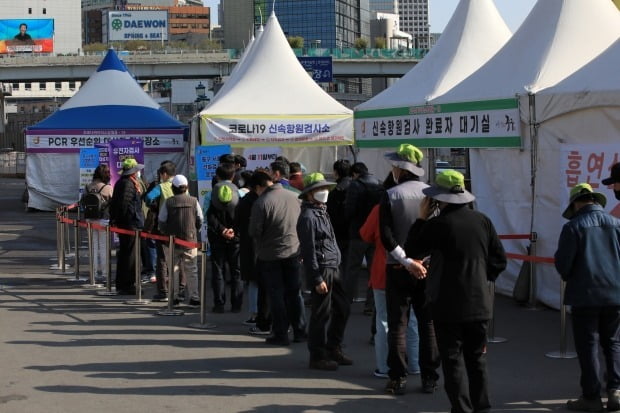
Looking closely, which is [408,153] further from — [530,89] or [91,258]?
[91,258]

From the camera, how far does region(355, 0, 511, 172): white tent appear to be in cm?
1593

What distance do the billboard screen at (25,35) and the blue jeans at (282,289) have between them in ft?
345

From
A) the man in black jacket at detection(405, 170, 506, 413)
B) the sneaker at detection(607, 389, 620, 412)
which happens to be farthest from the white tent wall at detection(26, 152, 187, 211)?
the man in black jacket at detection(405, 170, 506, 413)

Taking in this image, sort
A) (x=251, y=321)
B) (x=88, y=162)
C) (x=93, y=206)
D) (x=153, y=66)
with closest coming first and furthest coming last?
(x=251, y=321) < (x=93, y=206) < (x=88, y=162) < (x=153, y=66)

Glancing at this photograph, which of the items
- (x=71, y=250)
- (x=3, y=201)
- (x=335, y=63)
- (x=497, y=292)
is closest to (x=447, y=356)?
(x=497, y=292)

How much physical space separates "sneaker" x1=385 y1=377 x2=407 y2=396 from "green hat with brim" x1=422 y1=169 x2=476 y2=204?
177cm

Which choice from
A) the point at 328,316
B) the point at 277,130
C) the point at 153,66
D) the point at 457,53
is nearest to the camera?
the point at 328,316

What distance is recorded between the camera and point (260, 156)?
63.1ft

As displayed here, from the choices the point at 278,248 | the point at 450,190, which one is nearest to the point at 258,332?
the point at 278,248

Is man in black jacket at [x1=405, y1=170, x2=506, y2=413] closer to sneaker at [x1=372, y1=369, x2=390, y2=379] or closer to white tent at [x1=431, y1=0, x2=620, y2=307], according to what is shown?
sneaker at [x1=372, y1=369, x2=390, y2=379]

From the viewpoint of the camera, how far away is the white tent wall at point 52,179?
31.5 metres

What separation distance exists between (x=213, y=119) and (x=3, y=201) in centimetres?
2270

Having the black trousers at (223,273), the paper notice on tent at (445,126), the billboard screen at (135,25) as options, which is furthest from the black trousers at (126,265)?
the billboard screen at (135,25)

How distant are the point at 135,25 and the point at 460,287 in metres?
133
